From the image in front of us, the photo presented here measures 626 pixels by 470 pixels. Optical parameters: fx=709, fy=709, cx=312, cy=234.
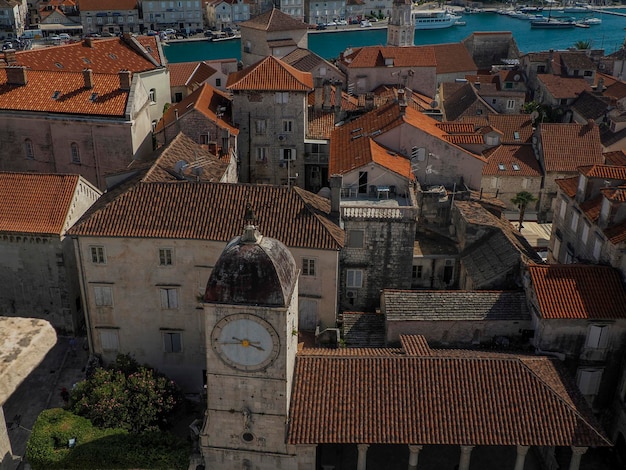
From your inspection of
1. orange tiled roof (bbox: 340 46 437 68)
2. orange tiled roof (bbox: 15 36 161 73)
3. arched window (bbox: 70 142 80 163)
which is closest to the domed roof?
arched window (bbox: 70 142 80 163)

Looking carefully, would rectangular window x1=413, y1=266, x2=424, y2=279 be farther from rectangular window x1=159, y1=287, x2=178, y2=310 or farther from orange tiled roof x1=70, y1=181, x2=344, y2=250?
rectangular window x1=159, y1=287, x2=178, y2=310

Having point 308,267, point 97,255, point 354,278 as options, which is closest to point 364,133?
point 354,278

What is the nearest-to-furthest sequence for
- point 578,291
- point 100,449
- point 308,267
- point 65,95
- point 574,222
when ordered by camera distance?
point 100,449 < point 578,291 < point 308,267 < point 574,222 < point 65,95

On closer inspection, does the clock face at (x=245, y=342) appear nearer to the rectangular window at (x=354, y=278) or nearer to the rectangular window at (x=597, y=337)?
the rectangular window at (x=354, y=278)

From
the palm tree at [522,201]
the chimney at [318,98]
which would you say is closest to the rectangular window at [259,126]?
the chimney at [318,98]

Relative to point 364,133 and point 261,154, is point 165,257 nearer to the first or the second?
point 364,133

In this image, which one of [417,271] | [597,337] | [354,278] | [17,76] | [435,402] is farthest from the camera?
[17,76]

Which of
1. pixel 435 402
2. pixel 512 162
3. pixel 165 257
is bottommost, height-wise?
pixel 512 162
